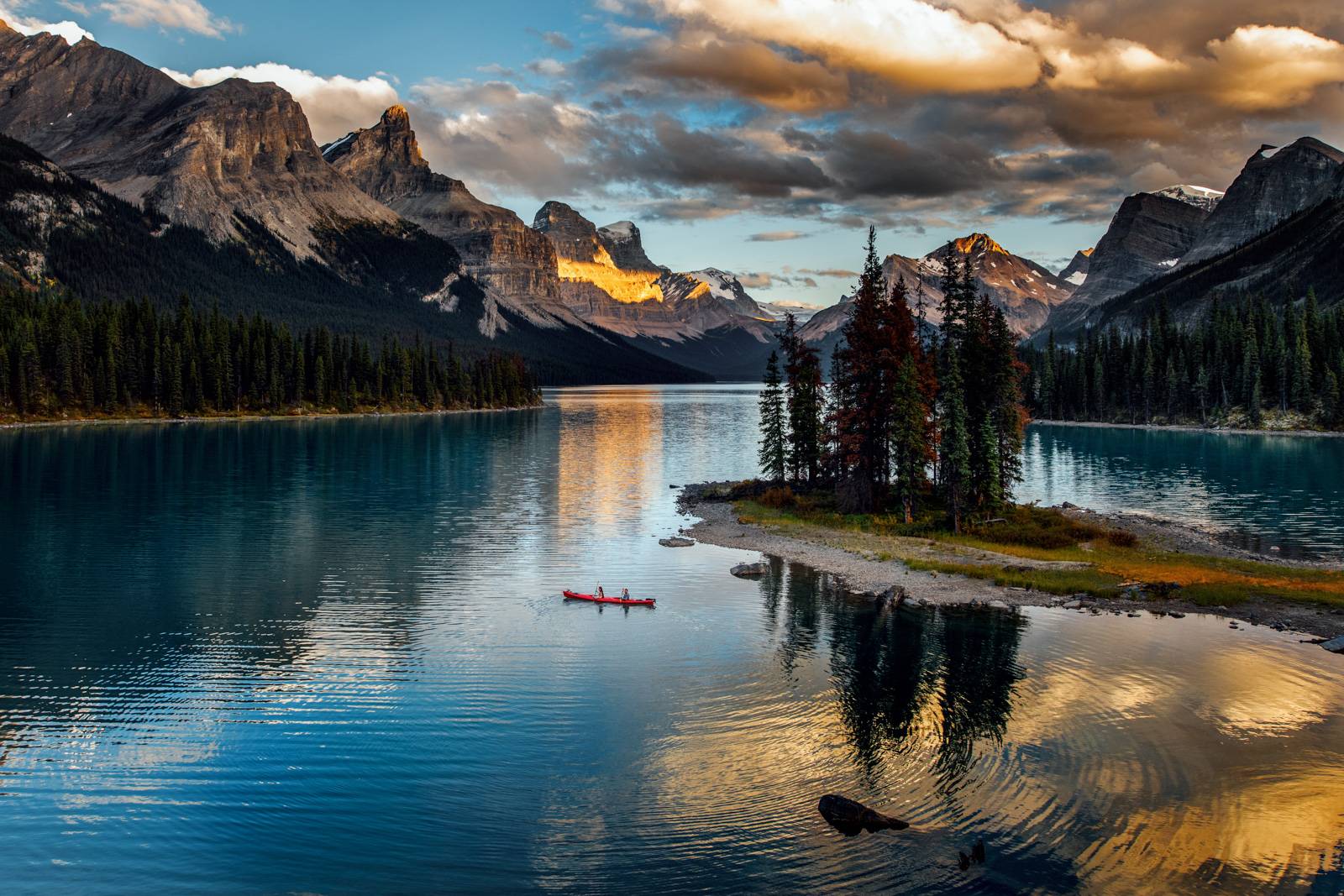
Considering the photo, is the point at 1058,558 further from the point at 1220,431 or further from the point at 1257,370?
the point at 1257,370

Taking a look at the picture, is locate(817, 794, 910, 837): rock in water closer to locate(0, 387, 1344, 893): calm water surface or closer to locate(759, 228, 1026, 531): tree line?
locate(0, 387, 1344, 893): calm water surface

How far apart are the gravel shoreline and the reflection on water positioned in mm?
7609

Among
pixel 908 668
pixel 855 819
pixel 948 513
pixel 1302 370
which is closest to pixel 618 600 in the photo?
pixel 908 668

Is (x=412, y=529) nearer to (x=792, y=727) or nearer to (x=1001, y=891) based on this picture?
(x=792, y=727)

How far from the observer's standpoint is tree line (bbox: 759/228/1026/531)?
67.9 m

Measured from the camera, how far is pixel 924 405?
232 ft

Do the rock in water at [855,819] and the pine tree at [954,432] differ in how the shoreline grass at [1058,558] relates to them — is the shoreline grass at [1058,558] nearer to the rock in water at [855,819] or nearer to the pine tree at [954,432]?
the pine tree at [954,432]

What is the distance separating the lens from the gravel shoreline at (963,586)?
41594 millimetres

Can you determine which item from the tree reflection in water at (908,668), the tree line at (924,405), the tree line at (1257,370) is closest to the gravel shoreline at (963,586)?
the tree reflection in water at (908,668)

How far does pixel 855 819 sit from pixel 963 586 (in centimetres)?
2836

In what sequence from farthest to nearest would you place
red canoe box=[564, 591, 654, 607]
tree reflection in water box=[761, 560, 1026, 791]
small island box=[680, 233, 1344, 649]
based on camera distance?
1. small island box=[680, 233, 1344, 649]
2. red canoe box=[564, 591, 654, 607]
3. tree reflection in water box=[761, 560, 1026, 791]

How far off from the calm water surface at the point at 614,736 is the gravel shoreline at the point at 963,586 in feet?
6.75

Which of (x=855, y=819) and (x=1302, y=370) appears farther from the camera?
(x=1302, y=370)

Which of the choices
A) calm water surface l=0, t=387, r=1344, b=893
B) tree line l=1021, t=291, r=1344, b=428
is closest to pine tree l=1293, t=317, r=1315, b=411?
tree line l=1021, t=291, r=1344, b=428
